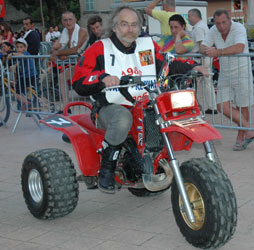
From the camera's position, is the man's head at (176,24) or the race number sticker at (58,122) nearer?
the race number sticker at (58,122)

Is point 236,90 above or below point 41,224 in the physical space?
above

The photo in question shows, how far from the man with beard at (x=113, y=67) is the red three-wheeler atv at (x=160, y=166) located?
0.16 m

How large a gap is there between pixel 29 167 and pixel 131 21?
158cm

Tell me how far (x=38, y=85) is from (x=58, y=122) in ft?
15.0

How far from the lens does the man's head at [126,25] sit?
4.60 metres

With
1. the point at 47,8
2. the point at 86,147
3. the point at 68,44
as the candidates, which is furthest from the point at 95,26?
the point at 47,8

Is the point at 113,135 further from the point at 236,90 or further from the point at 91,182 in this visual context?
the point at 236,90

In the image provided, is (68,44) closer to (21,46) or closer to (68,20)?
(68,20)

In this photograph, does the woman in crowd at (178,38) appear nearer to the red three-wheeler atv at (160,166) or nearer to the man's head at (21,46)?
the man's head at (21,46)

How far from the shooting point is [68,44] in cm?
990

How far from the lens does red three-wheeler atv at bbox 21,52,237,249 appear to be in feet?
12.3

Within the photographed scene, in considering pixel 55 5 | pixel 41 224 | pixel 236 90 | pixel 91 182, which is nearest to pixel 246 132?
pixel 236 90

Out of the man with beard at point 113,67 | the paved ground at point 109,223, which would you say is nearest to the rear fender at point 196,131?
the man with beard at point 113,67

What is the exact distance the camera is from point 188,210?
3.83m
